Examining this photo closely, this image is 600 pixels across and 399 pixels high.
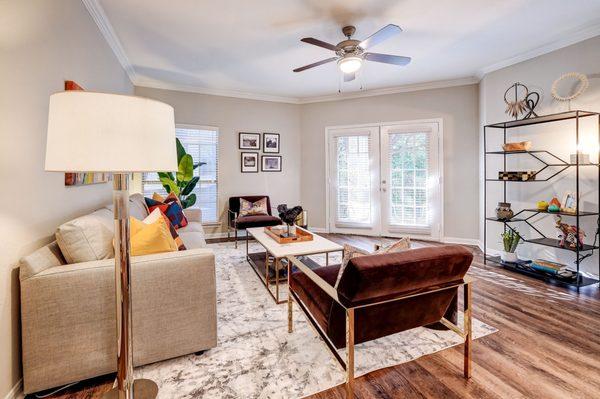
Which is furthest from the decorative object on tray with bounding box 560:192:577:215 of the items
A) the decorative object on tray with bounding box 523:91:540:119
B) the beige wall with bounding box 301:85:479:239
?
the beige wall with bounding box 301:85:479:239

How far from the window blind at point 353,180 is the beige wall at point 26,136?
4.26 metres

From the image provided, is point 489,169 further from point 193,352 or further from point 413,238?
point 193,352

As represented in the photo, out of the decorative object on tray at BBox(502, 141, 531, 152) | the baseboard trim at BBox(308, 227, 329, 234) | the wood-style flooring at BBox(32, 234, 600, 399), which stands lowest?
the wood-style flooring at BBox(32, 234, 600, 399)

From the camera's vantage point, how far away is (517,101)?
3.88 m

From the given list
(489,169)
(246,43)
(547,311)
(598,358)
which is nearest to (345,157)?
(489,169)

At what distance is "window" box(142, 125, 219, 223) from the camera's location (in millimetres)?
5145

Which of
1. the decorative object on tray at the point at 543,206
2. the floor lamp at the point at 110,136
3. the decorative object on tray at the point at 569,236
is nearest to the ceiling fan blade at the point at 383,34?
the floor lamp at the point at 110,136

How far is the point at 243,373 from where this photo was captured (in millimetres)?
1735

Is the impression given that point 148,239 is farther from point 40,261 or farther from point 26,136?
point 26,136

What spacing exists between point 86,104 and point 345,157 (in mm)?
4931

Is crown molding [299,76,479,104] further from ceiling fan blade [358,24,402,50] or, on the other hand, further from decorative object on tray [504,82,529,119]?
ceiling fan blade [358,24,402,50]

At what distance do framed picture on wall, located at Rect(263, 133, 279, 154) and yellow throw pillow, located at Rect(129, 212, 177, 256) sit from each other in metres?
3.92

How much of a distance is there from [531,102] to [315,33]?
289 centimetres

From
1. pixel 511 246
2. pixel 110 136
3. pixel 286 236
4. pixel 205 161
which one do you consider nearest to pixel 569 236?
pixel 511 246
